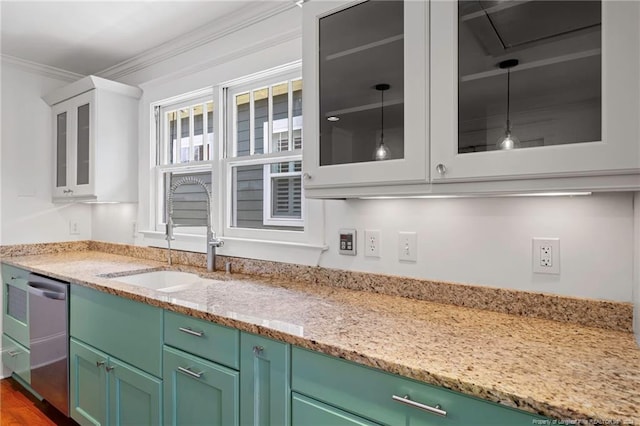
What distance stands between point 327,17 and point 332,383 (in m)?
1.35

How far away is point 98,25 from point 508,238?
267 centimetres

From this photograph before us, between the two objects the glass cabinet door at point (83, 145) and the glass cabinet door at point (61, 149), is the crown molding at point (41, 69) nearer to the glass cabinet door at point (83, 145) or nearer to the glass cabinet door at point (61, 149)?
the glass cabinet door at point (61, 149)

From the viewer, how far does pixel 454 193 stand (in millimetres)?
1247

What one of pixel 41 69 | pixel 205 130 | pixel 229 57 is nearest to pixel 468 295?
pixel 229 57

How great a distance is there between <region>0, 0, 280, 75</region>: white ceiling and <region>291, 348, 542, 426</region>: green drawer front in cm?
195

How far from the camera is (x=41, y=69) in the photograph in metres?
3.16

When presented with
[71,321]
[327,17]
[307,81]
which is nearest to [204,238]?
[71,321]

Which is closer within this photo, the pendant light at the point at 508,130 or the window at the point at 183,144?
the pendant light at the point at 508,130

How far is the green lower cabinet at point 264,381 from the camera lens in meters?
1.23

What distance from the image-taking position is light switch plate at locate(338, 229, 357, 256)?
1.83 metres

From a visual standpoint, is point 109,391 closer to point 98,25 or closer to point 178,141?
point 178,141

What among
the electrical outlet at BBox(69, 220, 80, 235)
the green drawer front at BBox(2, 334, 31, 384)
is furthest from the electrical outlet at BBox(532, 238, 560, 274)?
the electrical outlet at BBox(69, 220, 80, 235)

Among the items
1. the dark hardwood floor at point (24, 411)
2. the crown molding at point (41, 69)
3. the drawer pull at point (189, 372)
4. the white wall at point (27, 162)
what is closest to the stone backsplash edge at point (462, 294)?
the drawer pull at point (189, 372)

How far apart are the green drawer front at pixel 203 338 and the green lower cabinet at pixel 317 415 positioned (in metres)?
0.28
